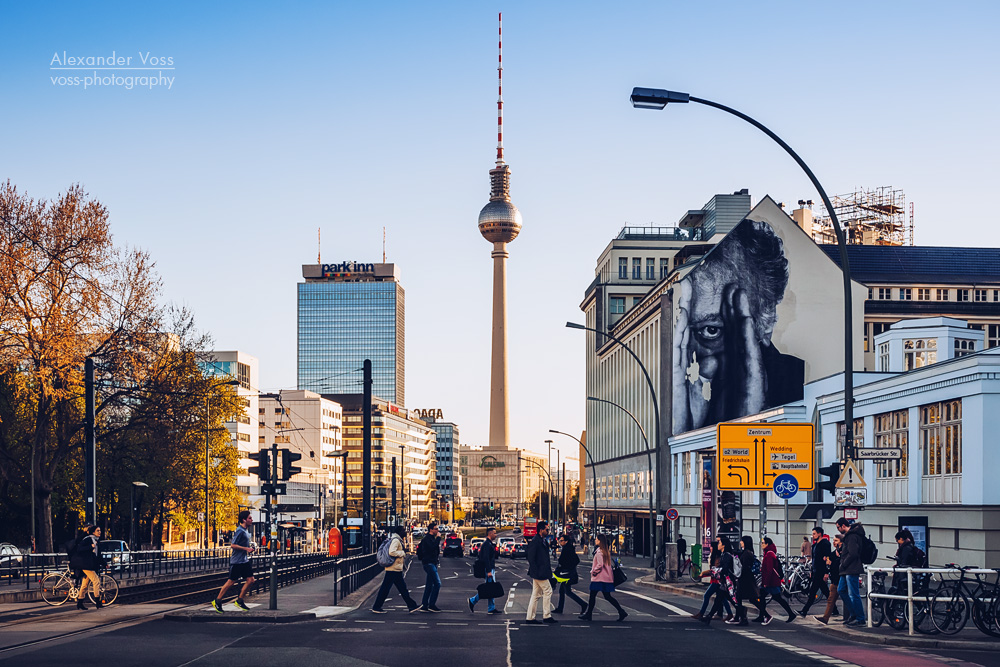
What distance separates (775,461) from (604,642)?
17.6 m

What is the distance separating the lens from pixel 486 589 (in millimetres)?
24500

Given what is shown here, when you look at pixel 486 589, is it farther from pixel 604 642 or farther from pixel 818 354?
pixel 818 354

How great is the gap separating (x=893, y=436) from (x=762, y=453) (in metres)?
3.93

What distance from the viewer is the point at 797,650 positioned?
59.1 ft

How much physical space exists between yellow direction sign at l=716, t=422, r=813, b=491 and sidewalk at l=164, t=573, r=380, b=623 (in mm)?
10664

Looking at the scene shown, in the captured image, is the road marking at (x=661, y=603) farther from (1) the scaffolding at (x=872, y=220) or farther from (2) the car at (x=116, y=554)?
(1) the scaffolding at (x=872, y=220)

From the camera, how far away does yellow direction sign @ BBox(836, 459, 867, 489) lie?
70.7 ft

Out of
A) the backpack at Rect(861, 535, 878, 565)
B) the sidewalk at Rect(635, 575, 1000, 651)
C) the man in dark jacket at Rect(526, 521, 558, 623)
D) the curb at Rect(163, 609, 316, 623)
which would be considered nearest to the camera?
the sidewalk at Rect(635, 575, 1000, 651)

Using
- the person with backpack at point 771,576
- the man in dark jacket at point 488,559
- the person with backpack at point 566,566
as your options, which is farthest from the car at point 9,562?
the person with backpack at point 771,576

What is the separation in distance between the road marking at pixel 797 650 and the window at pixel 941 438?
12.6m

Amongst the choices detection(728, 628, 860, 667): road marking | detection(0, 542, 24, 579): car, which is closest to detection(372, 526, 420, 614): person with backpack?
detection(728, 628, 860, 667): road marking

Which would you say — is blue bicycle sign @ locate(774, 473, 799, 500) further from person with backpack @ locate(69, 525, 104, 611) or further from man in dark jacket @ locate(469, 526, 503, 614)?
person with backpack @ locate(69, 525, 104, 611)

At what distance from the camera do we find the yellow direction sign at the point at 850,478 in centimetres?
2155

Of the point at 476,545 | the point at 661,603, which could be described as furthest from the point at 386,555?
the point at 476,545
